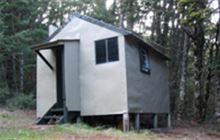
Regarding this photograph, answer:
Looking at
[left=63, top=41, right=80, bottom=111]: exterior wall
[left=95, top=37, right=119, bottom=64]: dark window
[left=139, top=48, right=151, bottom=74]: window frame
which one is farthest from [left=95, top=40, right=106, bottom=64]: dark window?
[left=139, top=48, right=151, bottom=74]: window frame

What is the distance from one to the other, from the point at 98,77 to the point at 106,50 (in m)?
1.09

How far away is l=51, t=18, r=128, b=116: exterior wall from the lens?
13172mm

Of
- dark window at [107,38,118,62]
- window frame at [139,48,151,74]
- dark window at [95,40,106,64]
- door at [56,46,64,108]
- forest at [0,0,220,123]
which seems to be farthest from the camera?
forest at [0,0,220,123]

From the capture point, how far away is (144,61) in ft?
48.9

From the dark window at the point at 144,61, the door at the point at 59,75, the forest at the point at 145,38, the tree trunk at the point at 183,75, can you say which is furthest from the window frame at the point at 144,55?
the tree trunk at the point at 183,75

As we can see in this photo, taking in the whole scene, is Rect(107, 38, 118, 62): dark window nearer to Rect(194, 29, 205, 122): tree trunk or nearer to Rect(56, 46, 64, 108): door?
Rect(56, 46, 64, 108): door

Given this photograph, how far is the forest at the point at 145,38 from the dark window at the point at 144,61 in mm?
3600

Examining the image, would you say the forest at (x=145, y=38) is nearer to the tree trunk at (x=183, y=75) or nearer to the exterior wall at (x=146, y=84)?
the tree trunk at (x=183, y=75)

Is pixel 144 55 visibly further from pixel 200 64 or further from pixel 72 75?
pixel 200 64

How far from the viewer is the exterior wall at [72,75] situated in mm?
13812

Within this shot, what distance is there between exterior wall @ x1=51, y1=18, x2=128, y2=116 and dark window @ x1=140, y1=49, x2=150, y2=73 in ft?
5.63

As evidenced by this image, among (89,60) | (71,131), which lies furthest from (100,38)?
(71,131)

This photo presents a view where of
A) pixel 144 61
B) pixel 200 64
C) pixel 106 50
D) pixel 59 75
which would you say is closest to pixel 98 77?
pixel 106 50

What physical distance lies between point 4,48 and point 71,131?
448 inches
